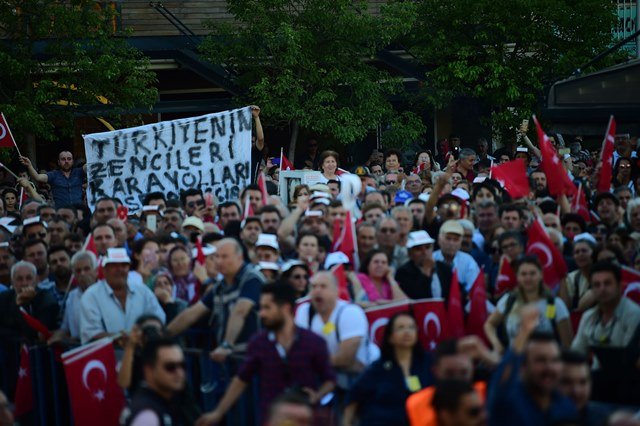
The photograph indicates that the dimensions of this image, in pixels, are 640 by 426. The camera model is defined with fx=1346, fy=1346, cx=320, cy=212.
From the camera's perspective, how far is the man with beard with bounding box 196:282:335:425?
788 cm

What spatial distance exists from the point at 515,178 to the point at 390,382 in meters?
7.65

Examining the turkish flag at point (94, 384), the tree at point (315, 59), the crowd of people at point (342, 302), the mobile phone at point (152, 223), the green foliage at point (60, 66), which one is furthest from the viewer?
the tree at point (315, 59)

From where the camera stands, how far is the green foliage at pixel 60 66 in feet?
74.4

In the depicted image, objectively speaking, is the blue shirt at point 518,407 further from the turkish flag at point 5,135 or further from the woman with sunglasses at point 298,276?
the turkish flag at point 5,135

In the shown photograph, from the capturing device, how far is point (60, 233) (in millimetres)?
13680

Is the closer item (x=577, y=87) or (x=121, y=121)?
(x=577, y=87)

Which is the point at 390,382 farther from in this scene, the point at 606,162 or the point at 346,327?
the point at 606,162

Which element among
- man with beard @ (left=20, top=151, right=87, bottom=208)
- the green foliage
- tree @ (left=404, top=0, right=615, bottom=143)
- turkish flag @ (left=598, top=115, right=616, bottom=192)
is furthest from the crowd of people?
tree @ (left=404, top=0, right=615, bottom=143)

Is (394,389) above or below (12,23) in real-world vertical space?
below

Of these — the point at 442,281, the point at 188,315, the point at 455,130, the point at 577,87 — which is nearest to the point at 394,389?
the point at 188,315

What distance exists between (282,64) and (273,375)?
18.8 metres

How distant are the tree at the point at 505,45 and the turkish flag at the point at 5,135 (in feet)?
35.7

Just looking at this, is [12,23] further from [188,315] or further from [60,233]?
[188,315]

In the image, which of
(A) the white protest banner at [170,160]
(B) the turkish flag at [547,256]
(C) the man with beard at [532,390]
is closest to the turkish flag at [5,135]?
(A) the white protest banner at [170,160]
